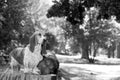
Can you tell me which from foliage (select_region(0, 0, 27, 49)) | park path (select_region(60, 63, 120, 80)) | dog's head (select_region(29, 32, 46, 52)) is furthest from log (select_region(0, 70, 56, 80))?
foliage (select_region(0, 0, 27, 49))

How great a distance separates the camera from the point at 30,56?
1.85 metres

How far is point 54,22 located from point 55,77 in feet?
86.7

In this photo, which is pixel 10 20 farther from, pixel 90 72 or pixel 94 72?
pixel 94 72

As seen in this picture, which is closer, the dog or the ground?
the dog

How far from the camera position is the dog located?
5.92 ft

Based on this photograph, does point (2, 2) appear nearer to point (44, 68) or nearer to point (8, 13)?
point (8, 13)

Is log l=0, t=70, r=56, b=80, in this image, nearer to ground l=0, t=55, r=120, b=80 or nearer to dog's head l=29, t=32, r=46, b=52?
dog's head l=29, t=32, r=46, b=52

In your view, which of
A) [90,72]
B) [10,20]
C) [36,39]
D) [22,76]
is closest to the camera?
[36,39]

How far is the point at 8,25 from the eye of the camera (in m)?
12.2

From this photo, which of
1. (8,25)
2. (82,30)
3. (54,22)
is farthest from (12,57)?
(54,22)

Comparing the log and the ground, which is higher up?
the log

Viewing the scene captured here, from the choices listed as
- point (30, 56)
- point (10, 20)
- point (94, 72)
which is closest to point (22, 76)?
point (30, 56)

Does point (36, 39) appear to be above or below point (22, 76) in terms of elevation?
above

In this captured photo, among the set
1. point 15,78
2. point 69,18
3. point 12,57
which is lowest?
point 15,78
